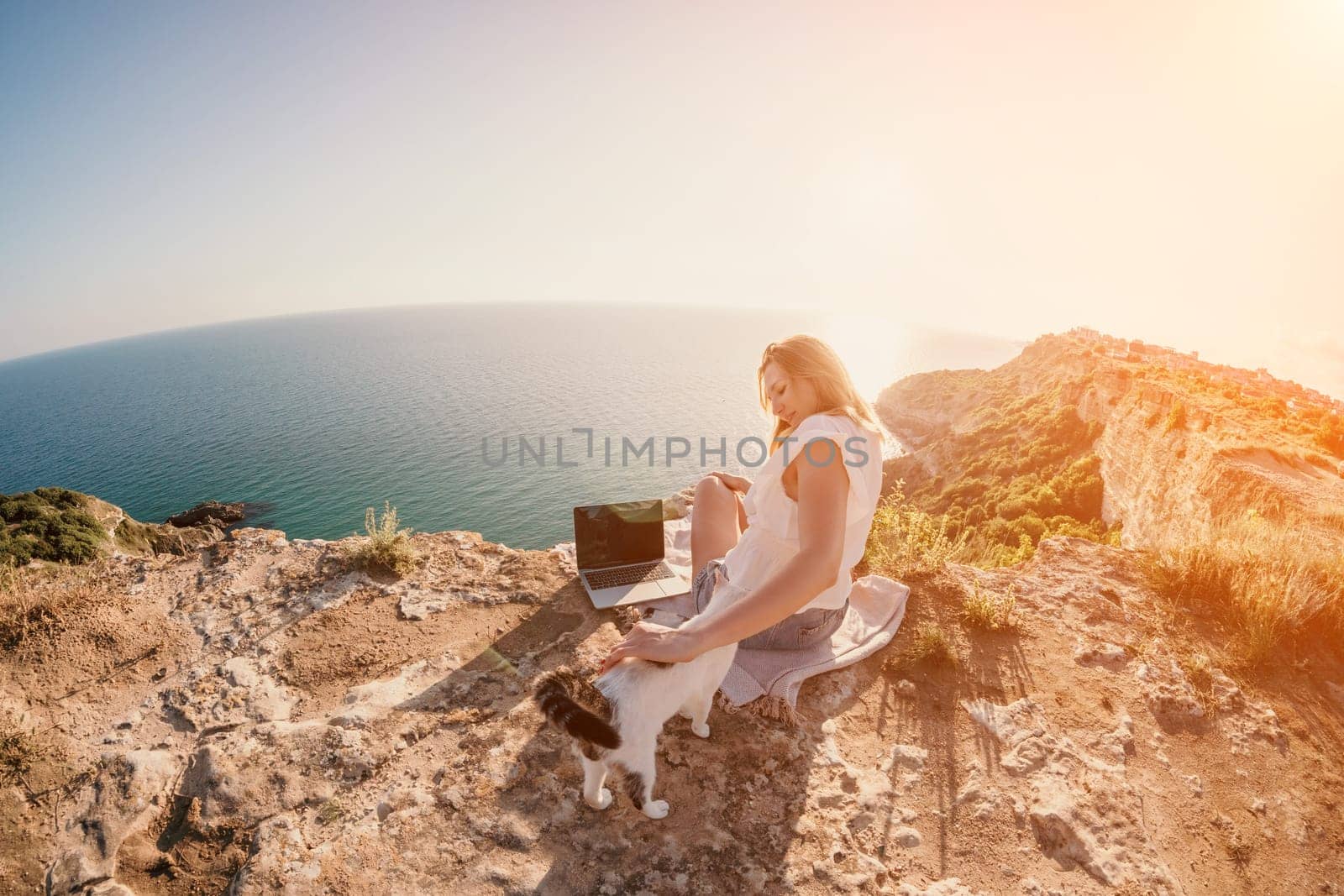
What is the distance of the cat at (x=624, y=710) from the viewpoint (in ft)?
8.14

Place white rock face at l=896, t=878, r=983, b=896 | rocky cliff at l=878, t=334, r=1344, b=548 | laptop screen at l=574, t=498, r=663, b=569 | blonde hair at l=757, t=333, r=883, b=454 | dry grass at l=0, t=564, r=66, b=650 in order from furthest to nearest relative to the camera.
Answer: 1. rocky cliff at l=878, t=334, r=1344, b=548
2. laptop screen at l=574, t=498, r=663, b=569
3. dry grass at l=0, t=564, r=66, b=650
4. blonde hair at l=757, t=333, r=883, b=454
5. white rock face at l=896, t=878, r=983, b=896

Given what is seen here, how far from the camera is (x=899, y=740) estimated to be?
370cm

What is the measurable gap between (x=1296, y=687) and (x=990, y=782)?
2.96 meters

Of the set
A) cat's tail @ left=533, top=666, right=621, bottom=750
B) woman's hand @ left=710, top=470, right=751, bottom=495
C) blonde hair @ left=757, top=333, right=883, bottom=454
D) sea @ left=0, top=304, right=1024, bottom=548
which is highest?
blonde hair @ left=757, top=333, right=883, bottom=454

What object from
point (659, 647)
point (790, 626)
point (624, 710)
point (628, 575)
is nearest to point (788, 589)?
point (659, 647)

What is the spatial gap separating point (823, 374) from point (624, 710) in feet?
7.25

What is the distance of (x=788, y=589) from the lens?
102 inches

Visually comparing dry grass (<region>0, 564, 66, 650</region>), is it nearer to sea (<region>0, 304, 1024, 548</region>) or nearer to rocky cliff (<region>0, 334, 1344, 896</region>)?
rocky cliff (<region>0, 334, 1344, 896</region>)

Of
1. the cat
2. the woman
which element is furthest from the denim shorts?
the cat

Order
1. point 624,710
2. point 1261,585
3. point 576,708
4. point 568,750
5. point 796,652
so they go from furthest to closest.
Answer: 1. point 1261,585
2. point 796,652
3. point 568,750
4. point 624,710
5. point 576,708

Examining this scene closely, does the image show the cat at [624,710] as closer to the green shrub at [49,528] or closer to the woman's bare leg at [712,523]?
the woman's bare leg at [712,523]

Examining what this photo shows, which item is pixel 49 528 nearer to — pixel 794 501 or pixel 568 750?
pixel 568 750

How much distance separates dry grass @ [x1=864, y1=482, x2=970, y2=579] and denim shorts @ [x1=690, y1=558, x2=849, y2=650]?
1.74 metres

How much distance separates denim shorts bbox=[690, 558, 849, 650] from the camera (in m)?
3.88
